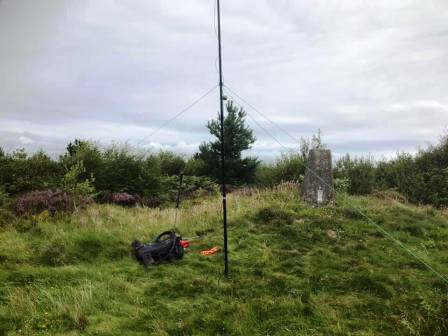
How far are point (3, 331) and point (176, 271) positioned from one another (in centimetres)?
317

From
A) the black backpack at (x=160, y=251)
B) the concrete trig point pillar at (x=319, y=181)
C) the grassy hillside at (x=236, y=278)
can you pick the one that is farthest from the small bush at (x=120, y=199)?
the concrete trig point pillar at (x=319, y=181)

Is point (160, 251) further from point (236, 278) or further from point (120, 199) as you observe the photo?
point (120, 199)

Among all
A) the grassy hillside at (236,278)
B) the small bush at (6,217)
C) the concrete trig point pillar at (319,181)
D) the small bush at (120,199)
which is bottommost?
the grassy hillside at (236,278)

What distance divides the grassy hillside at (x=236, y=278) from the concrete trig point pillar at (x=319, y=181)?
102cm

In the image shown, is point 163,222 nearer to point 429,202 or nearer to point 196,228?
point 196,228

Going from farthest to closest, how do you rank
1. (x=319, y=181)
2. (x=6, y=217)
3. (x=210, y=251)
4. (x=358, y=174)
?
(x=358, y=174) → (x=319, y=181) → (x=6, y=217) → (x=210, y=251)

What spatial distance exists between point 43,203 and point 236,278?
8110mm

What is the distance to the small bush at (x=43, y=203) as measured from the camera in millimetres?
11477

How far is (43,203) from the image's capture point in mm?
11766

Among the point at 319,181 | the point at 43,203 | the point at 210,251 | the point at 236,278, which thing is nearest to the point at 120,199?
the point at 43,203

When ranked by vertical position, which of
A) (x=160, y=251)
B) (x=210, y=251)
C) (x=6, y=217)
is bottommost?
(x=210, y=251)

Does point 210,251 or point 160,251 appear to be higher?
point 160,251

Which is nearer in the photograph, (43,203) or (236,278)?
(236,278)

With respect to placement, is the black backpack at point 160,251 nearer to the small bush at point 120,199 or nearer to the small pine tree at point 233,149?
the small bush at point 120,199
